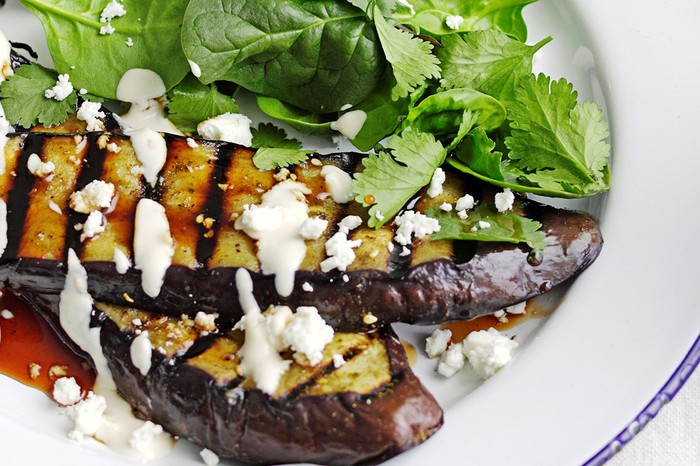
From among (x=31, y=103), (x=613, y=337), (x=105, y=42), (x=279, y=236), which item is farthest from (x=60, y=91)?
(x=613, y=337)

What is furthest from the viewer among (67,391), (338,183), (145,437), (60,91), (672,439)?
(60,91)

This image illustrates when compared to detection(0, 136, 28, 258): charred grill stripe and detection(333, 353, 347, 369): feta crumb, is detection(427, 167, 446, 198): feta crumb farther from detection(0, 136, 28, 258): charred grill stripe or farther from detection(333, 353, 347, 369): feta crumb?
detection(0, 136, 28, 258): charred grill stripe

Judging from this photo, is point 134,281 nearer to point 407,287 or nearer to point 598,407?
point 407,287

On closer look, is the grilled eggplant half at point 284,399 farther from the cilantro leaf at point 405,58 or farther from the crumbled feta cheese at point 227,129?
the cilantro leaf at point 405,58

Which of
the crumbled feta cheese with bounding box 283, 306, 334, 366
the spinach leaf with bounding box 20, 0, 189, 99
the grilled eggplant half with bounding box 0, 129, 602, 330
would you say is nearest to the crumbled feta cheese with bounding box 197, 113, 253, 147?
the grilled eggplant half with bounding box 0, 129, 602, 330

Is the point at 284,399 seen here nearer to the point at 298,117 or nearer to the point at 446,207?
the point at 446,207

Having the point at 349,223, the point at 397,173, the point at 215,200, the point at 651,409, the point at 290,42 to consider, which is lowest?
the point at 651,409

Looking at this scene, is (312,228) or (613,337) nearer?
(312,228)
